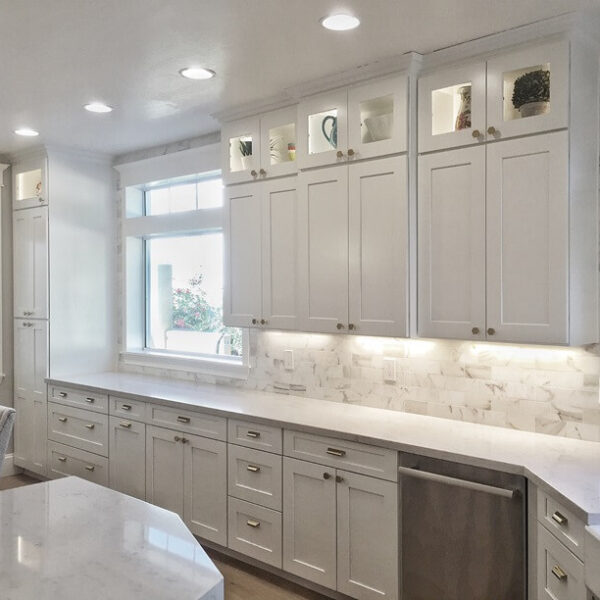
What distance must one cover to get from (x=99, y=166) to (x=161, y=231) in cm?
84

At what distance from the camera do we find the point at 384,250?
9.87ft

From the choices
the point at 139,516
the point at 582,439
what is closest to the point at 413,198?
the point at 582,439

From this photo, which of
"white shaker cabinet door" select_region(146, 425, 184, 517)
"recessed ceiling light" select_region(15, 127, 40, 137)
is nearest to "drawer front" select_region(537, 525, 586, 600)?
"white shaker cabinet door" select_region(146, 425, 184, 517)

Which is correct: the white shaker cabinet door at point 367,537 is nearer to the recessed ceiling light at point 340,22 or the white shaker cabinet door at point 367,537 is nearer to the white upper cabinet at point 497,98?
the white upper cabinet at point 497,98

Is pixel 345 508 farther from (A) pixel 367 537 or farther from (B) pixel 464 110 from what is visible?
(B) pixel 464 110

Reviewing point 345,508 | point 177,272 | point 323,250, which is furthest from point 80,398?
point 345,508

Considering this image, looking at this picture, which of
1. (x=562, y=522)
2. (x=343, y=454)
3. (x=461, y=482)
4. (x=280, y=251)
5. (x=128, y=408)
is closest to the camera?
(x=562, y=522)

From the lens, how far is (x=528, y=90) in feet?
A: 8.57

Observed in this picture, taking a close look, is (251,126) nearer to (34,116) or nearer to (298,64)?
(298,64)

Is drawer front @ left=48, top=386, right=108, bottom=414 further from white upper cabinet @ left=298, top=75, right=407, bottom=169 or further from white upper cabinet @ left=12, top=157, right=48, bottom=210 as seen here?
white upper cabinet @ left=298, top=75, right=407, bottom=169

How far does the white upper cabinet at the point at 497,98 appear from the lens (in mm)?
2518

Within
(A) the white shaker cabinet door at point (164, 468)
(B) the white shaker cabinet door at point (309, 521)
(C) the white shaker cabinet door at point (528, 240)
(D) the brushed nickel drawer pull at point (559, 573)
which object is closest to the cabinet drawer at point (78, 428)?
(A) the white shaker cabinet door at point (164, 468)

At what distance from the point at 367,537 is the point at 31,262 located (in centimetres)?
343

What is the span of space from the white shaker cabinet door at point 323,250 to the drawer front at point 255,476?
0.72 m
